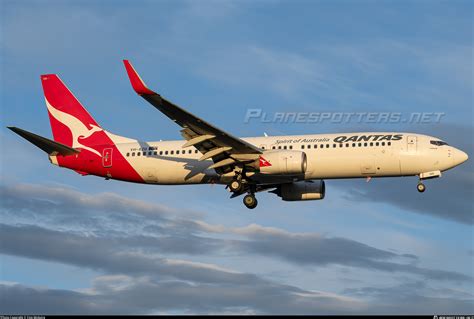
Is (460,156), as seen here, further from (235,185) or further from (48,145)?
(48,145)

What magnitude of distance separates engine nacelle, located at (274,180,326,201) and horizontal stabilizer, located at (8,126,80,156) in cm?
1527

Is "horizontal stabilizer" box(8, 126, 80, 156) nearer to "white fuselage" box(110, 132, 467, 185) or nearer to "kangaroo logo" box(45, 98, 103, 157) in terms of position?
"kangaroo logo" box(45, 98, 103, 157)

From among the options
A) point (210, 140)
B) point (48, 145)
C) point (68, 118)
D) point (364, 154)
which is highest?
point (68, 118)

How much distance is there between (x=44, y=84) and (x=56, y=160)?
293 inches

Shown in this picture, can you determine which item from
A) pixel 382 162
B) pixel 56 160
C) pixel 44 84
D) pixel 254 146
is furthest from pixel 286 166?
pixel 44 84

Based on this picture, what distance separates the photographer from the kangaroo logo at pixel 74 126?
60062 mm

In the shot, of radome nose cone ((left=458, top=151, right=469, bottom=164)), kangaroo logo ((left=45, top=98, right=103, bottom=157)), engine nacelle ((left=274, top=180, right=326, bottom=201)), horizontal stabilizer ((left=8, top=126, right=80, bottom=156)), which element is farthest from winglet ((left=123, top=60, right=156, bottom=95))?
radome nose cone ((left=458, top=151, right=469, bottom=164))

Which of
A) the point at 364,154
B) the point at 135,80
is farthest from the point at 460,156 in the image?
the point at 135,80

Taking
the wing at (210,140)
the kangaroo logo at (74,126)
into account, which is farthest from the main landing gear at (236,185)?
the kangaroo logo at (74,126)

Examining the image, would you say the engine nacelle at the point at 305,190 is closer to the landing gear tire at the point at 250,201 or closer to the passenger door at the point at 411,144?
the landing gear tire at the point at 250,201

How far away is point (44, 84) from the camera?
62.9 m

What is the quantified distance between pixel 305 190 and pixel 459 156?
1136 cm

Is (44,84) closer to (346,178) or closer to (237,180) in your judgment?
(237,180)

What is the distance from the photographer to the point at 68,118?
202ft
